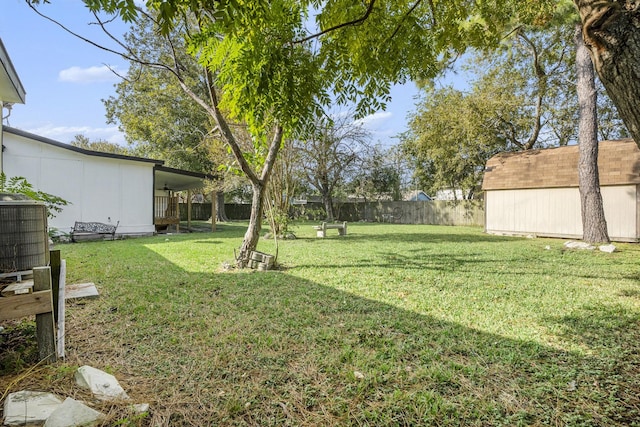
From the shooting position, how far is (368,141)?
20281 millimetres

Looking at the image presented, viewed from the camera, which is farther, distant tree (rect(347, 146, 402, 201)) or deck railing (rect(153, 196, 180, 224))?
distant tree (rect(347, 146, 402, 201))

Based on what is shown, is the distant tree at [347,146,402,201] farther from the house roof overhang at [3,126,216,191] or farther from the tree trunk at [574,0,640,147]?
the tree trunk at [574,0,640,147]

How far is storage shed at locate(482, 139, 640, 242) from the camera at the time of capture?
9945 millimetres

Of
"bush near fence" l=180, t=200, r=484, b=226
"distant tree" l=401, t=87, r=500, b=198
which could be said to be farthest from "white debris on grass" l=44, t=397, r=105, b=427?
"distant tree" l=401, t=87, r=500, b=198

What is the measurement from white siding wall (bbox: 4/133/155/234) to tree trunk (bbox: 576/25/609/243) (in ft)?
46.3

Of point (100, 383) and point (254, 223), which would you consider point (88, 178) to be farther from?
point (100, 383)

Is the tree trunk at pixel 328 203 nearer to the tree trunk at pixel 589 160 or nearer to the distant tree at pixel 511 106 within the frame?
the distant tree at pixel 511 106

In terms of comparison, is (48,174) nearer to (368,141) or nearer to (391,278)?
(391,278)

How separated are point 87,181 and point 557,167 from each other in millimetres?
16169

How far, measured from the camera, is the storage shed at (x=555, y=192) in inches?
392

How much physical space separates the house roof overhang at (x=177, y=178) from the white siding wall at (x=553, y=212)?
11.7 metres

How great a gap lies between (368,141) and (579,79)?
11.8m

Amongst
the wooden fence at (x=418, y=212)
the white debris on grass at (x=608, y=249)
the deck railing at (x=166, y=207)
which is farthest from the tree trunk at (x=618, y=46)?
the wooden fence at (x=418, y=212)

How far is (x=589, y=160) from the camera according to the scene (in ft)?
29.8
